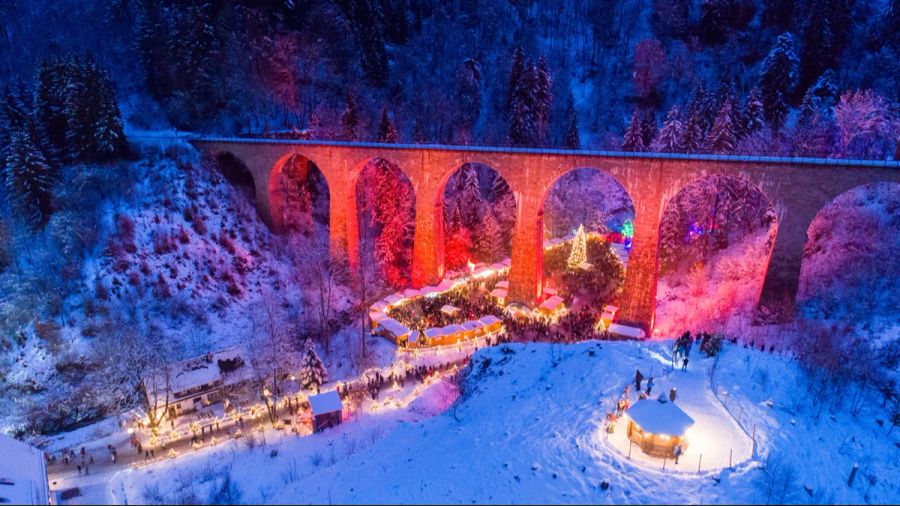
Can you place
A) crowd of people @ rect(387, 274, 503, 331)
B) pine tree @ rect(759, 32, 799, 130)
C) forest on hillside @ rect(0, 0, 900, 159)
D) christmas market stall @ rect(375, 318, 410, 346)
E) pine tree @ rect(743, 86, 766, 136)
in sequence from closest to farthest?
christmas market stall @ rect(375, 318, 410, 346) → crowd of people @ rect(387, 274, 503, 331) → pine tree @ rect(743, 86, 766, 136) → forest on hillside @ rect(0, 0, 900, 159) → pine tree @ rect(759, 32, 799, 130)

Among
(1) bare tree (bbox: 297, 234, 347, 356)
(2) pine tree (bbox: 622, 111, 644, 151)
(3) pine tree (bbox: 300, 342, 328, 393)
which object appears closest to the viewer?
(3) pine tree (bbox: 300, 342, 328, 393)

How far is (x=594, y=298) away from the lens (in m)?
33.1

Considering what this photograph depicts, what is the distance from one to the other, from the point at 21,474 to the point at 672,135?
45.5m

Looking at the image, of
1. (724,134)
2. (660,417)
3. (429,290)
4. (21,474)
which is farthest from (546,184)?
(21,474)

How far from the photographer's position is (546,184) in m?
28.2

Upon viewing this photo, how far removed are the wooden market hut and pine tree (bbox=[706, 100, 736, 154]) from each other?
106ft

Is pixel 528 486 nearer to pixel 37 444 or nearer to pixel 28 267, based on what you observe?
pixel 37 444

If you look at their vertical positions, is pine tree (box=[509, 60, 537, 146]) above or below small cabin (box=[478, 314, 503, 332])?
above

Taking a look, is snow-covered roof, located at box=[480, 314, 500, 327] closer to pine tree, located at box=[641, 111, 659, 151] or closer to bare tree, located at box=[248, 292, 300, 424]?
bare tree, located at box=[248, 292, 300, 424]

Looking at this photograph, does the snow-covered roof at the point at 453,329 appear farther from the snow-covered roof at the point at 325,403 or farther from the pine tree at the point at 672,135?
the pine tree at the point at 672,135

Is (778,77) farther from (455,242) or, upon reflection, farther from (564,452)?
(564,452)

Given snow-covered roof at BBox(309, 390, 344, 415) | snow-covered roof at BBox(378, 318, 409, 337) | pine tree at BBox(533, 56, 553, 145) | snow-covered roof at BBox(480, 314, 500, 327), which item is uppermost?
pine tree at BBox(533, 56, 553, 145)

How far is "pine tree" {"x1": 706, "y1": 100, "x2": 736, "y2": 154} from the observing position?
34844mm

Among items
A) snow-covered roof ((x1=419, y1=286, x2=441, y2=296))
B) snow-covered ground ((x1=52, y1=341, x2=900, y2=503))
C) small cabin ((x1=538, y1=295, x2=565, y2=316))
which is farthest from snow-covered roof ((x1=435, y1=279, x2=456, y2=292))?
snow-covered ground ((x1=52, y1=341, x2=900, y2=503))
